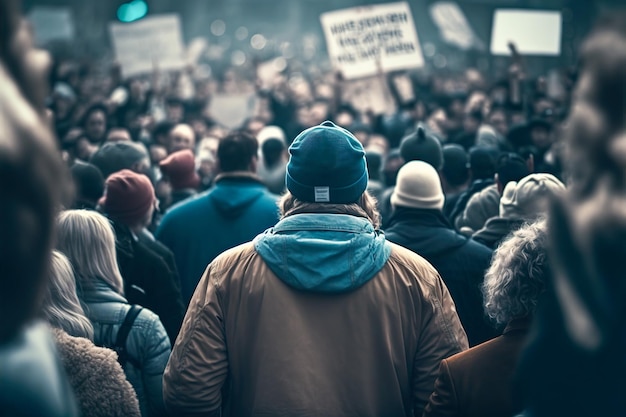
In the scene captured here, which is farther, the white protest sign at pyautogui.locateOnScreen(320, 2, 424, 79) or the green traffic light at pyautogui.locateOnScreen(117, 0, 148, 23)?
the green traffic light at pyautogui.locateOnScreen(117, 0, 148, 23)

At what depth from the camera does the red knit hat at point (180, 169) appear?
6855 mm

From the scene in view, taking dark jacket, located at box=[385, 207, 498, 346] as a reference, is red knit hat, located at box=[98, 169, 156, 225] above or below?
above

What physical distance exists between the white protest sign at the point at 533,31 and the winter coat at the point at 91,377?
9.95m

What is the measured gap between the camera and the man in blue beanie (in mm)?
3062

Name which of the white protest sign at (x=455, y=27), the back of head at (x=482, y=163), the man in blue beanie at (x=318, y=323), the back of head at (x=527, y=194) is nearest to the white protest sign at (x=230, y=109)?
the white protest sign at (x=455, y=27)

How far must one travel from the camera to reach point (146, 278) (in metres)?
Answer: 4.66

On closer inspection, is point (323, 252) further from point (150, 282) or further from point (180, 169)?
point (180, 169)

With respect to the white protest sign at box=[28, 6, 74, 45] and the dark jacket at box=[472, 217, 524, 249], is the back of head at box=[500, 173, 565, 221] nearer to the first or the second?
the dark jacket at box=[472, 217, 524, 249]

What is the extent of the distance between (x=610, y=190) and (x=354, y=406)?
1486 mm

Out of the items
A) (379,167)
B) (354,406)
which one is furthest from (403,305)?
(379,167)

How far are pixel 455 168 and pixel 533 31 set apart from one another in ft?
18.6

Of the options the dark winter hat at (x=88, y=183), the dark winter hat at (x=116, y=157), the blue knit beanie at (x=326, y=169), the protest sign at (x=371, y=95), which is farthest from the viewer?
the protest sign at (x=371, y=95)

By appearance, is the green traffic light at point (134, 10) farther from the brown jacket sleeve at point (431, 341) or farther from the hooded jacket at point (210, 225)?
the brown jacket sleeve at point (431, 341)

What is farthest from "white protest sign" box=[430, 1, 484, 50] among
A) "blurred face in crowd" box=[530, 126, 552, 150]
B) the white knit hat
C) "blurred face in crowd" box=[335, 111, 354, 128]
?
the white knit hat
